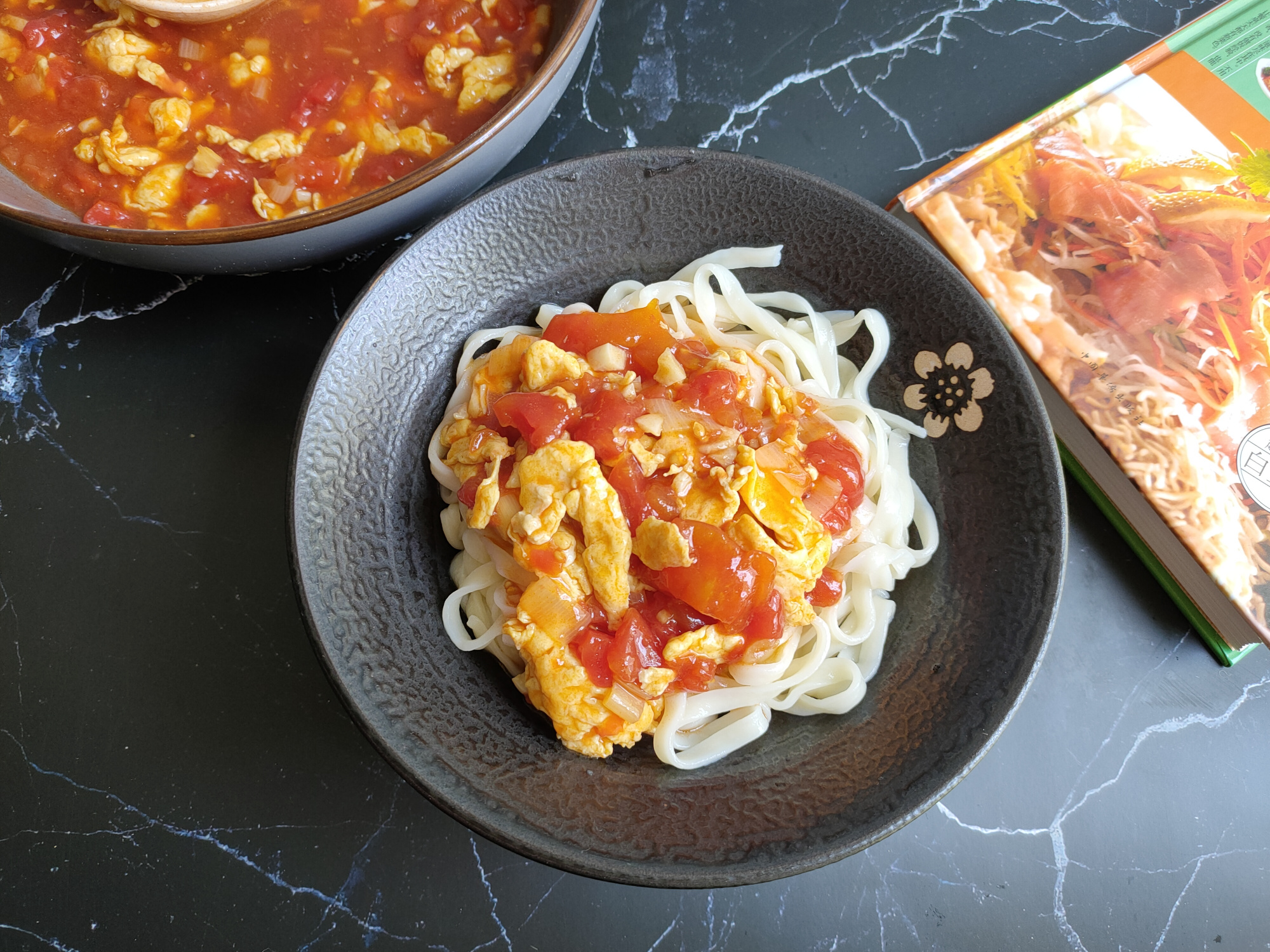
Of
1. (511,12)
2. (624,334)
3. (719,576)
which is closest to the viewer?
(719,576)

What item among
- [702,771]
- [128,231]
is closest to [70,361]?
[128,231]

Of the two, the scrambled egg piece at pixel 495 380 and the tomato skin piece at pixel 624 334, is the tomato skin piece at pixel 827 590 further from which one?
the scrambled egg piece at pixel 495 380

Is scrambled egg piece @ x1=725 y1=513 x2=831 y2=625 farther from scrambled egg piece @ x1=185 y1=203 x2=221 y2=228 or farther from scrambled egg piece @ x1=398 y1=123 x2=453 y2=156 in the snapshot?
scrambled egg piece @ x1=185 y1=203 x2=221 y2=228

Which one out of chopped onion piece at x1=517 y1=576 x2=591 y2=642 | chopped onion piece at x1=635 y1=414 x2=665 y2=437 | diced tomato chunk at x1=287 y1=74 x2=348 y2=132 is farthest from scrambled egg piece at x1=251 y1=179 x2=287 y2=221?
chopped onion piece at x1=517 y1=576 x2=591 y2=642

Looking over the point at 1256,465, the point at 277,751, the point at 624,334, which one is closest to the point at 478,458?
the point at 624,334

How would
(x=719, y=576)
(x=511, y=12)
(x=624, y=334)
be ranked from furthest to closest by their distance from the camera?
(x=511, y=12), (x=624, y=334), (x=719, y=576)

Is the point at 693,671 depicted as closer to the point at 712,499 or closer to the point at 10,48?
the point at 712,499

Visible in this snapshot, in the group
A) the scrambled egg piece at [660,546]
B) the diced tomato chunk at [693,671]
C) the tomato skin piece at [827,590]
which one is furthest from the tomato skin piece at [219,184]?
the tomato skin piece at [827,590]

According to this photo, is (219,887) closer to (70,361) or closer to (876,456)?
(70,361)
